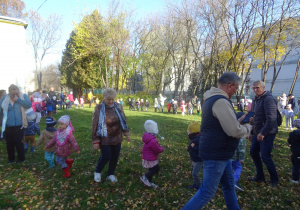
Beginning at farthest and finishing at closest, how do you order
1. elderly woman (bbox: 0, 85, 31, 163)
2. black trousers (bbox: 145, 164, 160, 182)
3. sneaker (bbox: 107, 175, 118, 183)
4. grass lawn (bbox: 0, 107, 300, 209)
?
elderly woman (bbox: 0, 85, 31, 163)
sneaker (bbox: 107, 175, 118, 183)
black trousers (bbox: 145, 164, 160, 182)
grass lawn (bbox: 0, 107, 300, 209)

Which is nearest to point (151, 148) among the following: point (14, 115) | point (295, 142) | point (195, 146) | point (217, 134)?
point (195, 146)

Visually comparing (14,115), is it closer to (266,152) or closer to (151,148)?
(151,148)

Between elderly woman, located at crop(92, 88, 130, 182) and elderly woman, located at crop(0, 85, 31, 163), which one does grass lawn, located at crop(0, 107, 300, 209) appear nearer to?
elderly woman, located at crop(92, 88, 130, 182)

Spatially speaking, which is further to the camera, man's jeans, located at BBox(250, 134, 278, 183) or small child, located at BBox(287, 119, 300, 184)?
small child, located at BBox(287, 119, 300, 184)

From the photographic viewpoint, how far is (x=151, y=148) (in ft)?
13.5

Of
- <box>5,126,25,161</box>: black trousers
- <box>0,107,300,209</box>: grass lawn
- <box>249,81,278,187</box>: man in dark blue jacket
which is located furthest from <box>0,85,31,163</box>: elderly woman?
<box>249,81,278,187</box>: man in dark blue jacket

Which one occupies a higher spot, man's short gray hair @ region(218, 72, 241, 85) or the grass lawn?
man's short gray hair @ region(218, 72, 241, 85)

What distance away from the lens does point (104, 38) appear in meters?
26.7

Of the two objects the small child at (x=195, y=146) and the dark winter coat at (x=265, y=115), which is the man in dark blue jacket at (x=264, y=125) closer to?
the dark winter coat at (x=265, y=115)

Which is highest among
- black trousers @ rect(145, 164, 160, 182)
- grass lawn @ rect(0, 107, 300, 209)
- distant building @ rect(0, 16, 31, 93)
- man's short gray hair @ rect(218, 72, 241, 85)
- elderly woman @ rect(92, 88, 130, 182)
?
distant building @ rect(0, 16, 31, 93)

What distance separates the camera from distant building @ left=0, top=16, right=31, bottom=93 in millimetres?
11245

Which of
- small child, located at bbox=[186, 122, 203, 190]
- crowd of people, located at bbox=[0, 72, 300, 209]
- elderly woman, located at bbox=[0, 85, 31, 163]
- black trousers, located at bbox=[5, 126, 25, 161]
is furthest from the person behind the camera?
black trousers, located at bbox=[5, 126, 25, 161]

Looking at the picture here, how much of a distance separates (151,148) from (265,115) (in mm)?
2253

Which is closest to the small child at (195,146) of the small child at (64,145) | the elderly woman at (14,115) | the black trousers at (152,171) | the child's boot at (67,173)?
the black trousers at (152,171)
